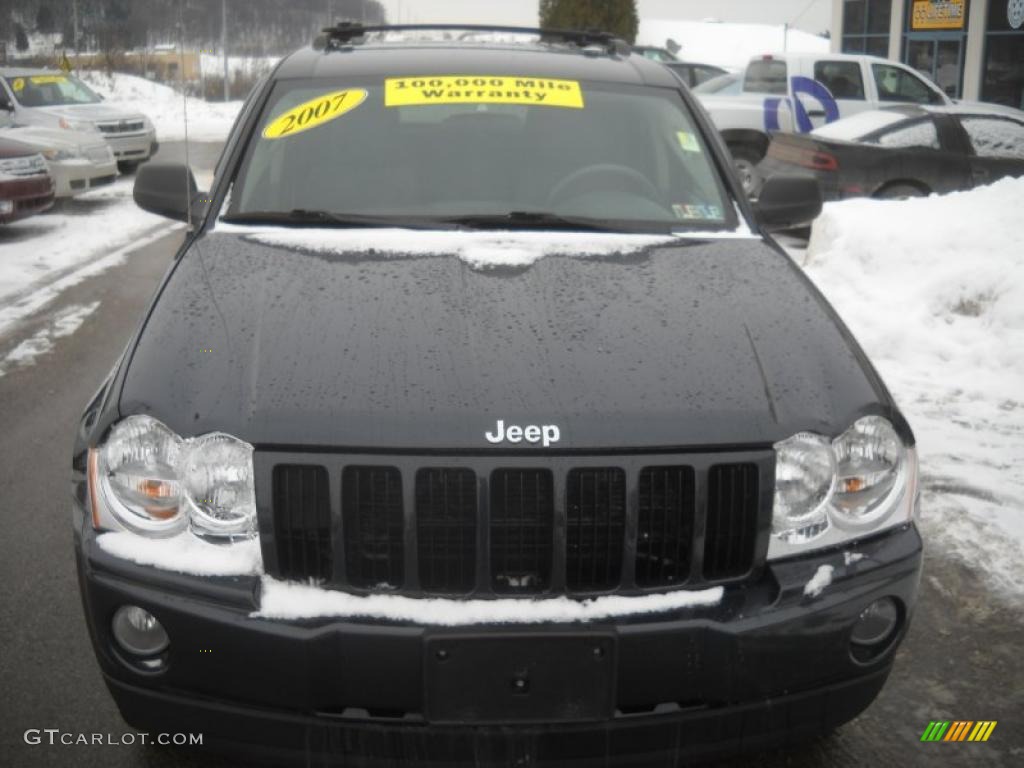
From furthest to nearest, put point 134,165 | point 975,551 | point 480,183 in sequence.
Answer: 1. point 134,165
2. point 975,551
3. point 480,183

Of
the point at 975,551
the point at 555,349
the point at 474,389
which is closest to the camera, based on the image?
the point at 474,389

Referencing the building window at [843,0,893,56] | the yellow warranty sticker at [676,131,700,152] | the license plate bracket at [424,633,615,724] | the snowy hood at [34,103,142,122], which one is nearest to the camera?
the license plate bracket at [424,633,615,724]

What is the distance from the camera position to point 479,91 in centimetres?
393

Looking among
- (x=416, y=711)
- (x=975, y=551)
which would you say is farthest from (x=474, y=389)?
(x=975, y=551)

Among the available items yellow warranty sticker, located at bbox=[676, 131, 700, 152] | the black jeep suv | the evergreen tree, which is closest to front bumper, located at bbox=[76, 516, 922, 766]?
the black jeep suv

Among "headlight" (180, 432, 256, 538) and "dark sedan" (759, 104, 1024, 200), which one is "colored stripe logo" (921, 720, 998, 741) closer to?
"headlight" (180, 432, 256, 538)

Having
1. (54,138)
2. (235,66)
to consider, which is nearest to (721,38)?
(235,66)

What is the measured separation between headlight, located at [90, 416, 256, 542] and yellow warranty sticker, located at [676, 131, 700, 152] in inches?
88.4

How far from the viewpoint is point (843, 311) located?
7.70 meters

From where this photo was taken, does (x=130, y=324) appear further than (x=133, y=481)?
Yes

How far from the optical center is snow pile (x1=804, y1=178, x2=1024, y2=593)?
4.60 m

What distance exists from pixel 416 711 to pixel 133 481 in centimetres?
81

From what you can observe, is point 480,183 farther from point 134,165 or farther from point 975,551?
point 134,165

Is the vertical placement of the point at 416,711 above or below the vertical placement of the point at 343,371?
below
